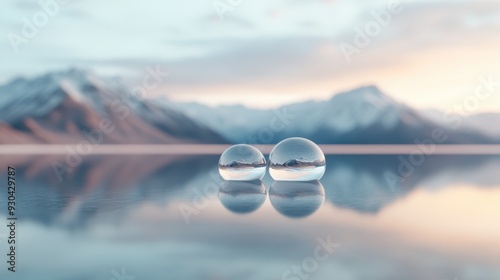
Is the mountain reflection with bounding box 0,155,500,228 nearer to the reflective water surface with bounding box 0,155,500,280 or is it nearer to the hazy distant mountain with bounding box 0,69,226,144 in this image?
the reflective water surface with bounding box 0,155,500,280

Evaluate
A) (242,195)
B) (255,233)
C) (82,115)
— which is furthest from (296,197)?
(82,115)

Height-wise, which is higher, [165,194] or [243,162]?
[243,162]

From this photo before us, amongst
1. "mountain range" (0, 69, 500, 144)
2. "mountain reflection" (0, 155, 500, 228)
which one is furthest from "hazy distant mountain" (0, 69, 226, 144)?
"mountain reflection" (0, 155, 500, 228)

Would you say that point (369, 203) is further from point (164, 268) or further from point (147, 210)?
point (164, 268)

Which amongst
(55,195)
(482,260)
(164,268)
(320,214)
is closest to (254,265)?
(164,268)

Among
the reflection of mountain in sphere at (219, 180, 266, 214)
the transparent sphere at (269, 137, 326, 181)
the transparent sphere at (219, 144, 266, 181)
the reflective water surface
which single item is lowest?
the reflective water surface

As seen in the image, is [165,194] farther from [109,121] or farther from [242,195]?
[109,121]
